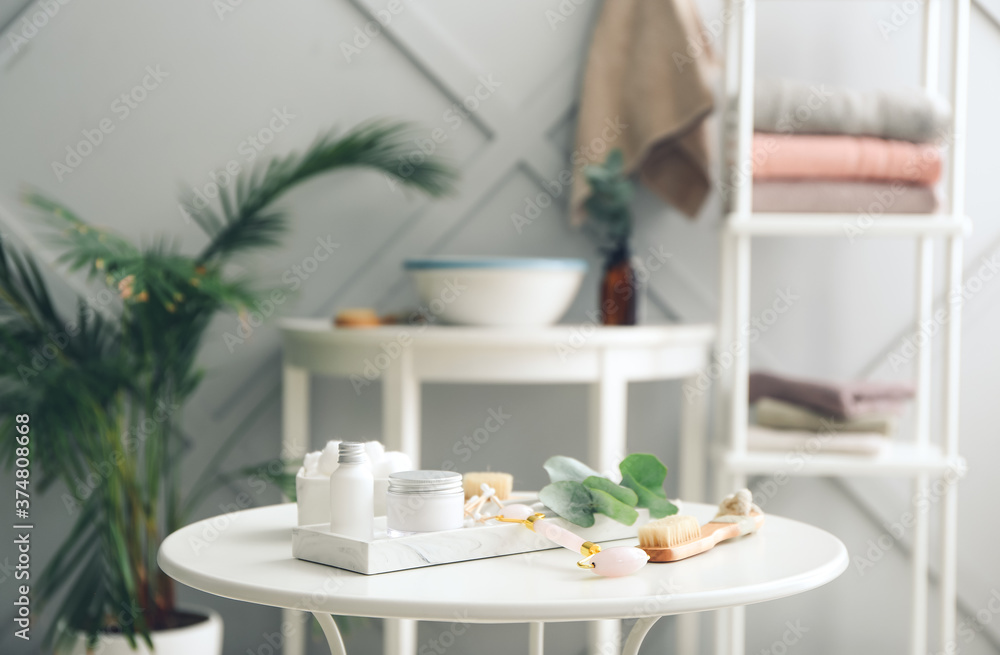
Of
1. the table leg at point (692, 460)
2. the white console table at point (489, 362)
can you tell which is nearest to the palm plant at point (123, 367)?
the white console table at point (489, 362)

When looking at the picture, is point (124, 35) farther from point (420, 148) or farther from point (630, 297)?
point (630, 297)

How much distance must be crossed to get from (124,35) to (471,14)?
0.82 m

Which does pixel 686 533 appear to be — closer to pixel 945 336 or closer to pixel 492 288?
pixel 492 288

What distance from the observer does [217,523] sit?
108 centimetres

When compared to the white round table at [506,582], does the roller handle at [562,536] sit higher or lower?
higher

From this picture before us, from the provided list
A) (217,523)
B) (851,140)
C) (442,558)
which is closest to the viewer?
(442,558)

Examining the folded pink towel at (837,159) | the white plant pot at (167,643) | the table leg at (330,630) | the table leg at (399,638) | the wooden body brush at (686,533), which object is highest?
the folded pink towel at (837,159)

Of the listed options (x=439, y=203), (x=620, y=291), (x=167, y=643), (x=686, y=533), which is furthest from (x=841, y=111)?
(x=167, y=643)

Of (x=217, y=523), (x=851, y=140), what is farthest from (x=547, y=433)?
(x=217, y=523)

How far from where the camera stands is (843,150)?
5.71ft

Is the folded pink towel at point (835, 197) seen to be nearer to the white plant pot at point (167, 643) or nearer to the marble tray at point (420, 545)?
the marble tray at point (420, 545)

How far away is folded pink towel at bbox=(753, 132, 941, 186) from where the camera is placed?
1.73 metres

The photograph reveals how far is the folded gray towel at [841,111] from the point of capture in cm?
173

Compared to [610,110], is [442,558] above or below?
below
